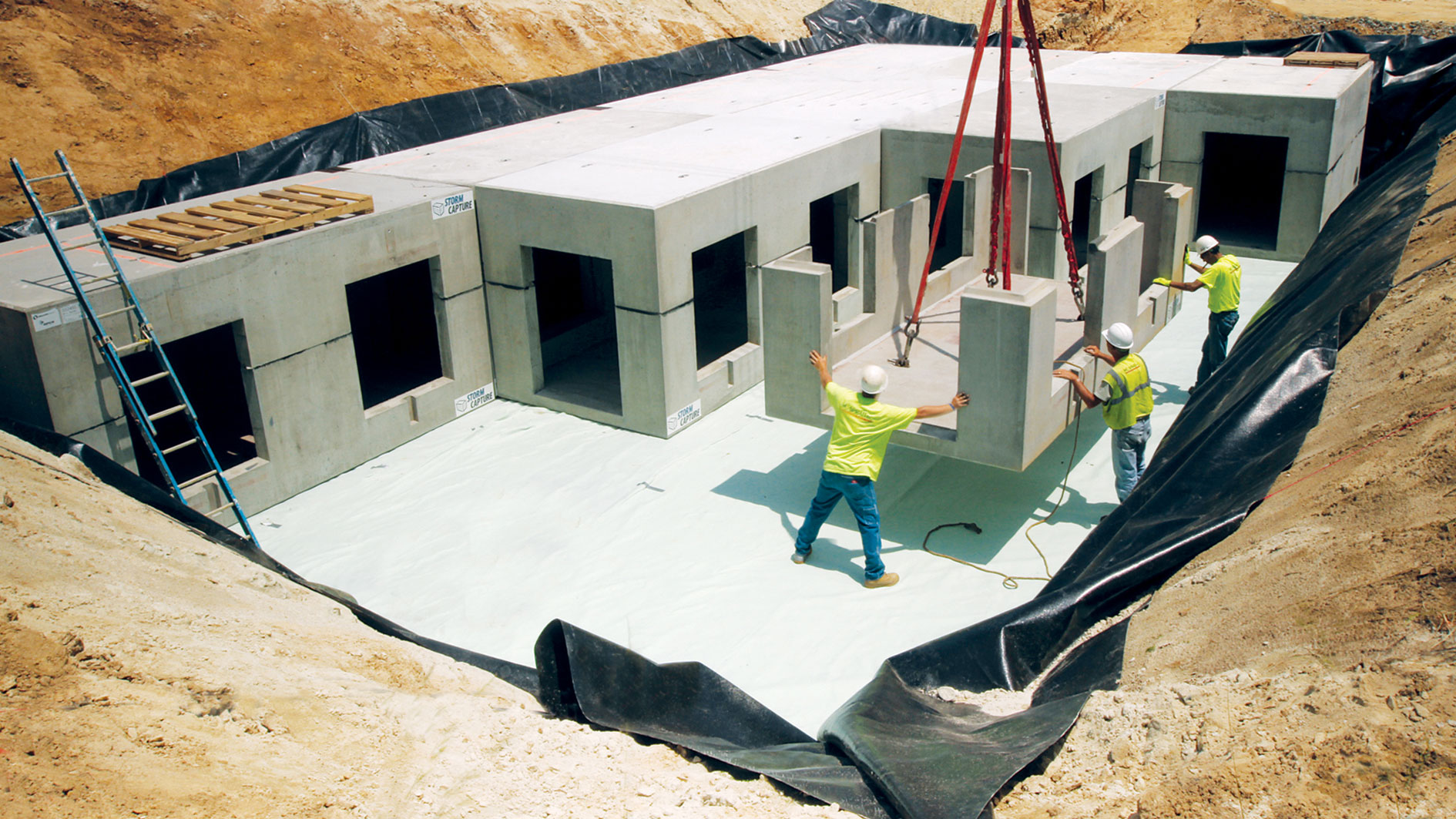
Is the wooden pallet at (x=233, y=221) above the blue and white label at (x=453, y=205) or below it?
above

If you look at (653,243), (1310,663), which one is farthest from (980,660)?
(653,243)

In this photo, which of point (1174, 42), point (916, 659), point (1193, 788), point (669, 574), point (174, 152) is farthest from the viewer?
point (1174, 42)

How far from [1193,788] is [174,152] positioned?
52.4 feet

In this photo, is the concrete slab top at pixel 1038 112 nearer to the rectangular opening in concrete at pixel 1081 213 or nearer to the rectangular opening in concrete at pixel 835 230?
the rectangular opening in concrete at pixel 835 230

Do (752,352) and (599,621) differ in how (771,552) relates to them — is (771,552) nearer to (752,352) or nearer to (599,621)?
(599,621)

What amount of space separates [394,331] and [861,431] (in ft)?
25.0

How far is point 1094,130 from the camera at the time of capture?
12664 millimetres

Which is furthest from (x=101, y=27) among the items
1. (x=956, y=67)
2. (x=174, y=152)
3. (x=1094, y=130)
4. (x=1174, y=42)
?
(x=1174, y=42)

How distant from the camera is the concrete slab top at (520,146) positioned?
39.7 feet

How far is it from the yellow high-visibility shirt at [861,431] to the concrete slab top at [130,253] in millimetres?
5170

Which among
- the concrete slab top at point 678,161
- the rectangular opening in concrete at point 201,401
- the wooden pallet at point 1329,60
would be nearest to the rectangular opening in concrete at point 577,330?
the concrete slab top at point 678,161

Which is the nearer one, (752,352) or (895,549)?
(895,549)

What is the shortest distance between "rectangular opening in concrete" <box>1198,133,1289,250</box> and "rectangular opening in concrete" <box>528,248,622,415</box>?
9.63 meters

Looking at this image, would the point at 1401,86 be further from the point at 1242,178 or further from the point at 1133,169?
the point at 1133,169
